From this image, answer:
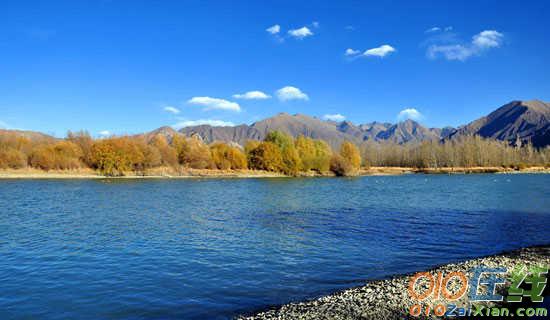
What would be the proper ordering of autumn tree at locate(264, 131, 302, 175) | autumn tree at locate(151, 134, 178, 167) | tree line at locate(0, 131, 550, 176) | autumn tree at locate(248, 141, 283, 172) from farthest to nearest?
1. autumn tree at locate(248, 141, 283, 172)
2. autumn tree at locate(264, 131, 302, 175)
3. autumn tree at locate(151, 134, 178, 167)
4. tree line at locate(0, 131, 550, 176)

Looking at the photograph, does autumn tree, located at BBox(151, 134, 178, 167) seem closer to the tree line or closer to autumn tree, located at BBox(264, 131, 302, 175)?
the tree line

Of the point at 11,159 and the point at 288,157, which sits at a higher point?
the point at 288,157

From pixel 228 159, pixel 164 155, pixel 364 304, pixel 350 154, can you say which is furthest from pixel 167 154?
pixel 364 304

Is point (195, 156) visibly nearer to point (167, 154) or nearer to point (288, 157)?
point (167, 154)

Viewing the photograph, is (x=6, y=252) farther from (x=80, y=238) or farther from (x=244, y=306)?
(x=244, y=306)

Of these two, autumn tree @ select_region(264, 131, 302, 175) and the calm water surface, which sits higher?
autumn tree @ select_region(264, 131, 302, 175)

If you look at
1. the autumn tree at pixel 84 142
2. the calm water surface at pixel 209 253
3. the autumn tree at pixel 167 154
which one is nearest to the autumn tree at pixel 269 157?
the autumn tree at pixel 167 154

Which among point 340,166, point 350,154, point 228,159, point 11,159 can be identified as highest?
point 350,154

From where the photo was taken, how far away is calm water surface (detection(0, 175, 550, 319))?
14.5 metres

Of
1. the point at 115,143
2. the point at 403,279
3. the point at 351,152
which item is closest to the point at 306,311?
the point at 403,279

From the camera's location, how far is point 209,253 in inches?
865

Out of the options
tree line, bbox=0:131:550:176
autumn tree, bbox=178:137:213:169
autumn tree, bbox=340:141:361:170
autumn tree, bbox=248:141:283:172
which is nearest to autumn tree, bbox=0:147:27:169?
tree line, bbox=0:131:550:176

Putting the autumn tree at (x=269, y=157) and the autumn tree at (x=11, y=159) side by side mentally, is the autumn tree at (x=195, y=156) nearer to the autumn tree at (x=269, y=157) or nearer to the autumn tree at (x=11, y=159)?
the autumn tree at (x=269, y=157)

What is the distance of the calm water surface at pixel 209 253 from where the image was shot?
47.7 feet
